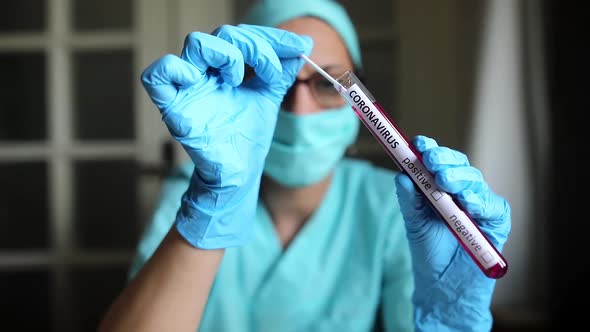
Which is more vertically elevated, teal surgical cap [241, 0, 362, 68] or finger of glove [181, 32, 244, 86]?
teal surgical cap [241, 0, 362, 68]

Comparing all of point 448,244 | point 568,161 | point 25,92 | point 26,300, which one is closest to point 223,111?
point 448,244

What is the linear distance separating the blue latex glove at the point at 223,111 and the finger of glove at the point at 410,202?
0.19m

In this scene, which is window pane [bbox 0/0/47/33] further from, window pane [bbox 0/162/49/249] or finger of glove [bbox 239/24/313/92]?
finger of glove [bbox 239/24/313/92]

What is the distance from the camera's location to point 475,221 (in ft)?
1.84

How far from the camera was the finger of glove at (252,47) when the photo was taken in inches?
22.0

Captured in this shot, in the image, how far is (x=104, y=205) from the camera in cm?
155

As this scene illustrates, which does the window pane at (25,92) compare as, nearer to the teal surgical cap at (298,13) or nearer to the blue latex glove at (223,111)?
the teal surgical cap at (298,13)

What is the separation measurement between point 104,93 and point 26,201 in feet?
1.53

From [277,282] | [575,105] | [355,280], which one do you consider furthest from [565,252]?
[277,282]

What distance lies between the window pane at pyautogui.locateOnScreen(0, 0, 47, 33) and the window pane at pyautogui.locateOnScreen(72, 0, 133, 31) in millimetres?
120

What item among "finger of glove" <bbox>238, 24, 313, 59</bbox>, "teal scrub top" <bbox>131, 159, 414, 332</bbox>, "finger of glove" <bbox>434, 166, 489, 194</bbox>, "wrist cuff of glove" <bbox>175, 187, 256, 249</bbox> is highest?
"finger of glove" <bbox>238, 24, 313, 59</bbox>

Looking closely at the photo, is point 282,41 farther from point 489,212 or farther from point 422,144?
point 489,212

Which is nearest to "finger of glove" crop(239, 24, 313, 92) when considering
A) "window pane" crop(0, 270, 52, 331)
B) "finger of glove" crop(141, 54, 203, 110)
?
"finger of glove" crop(141, 54, 203, 110)

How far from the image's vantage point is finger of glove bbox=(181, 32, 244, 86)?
51 centimetres
